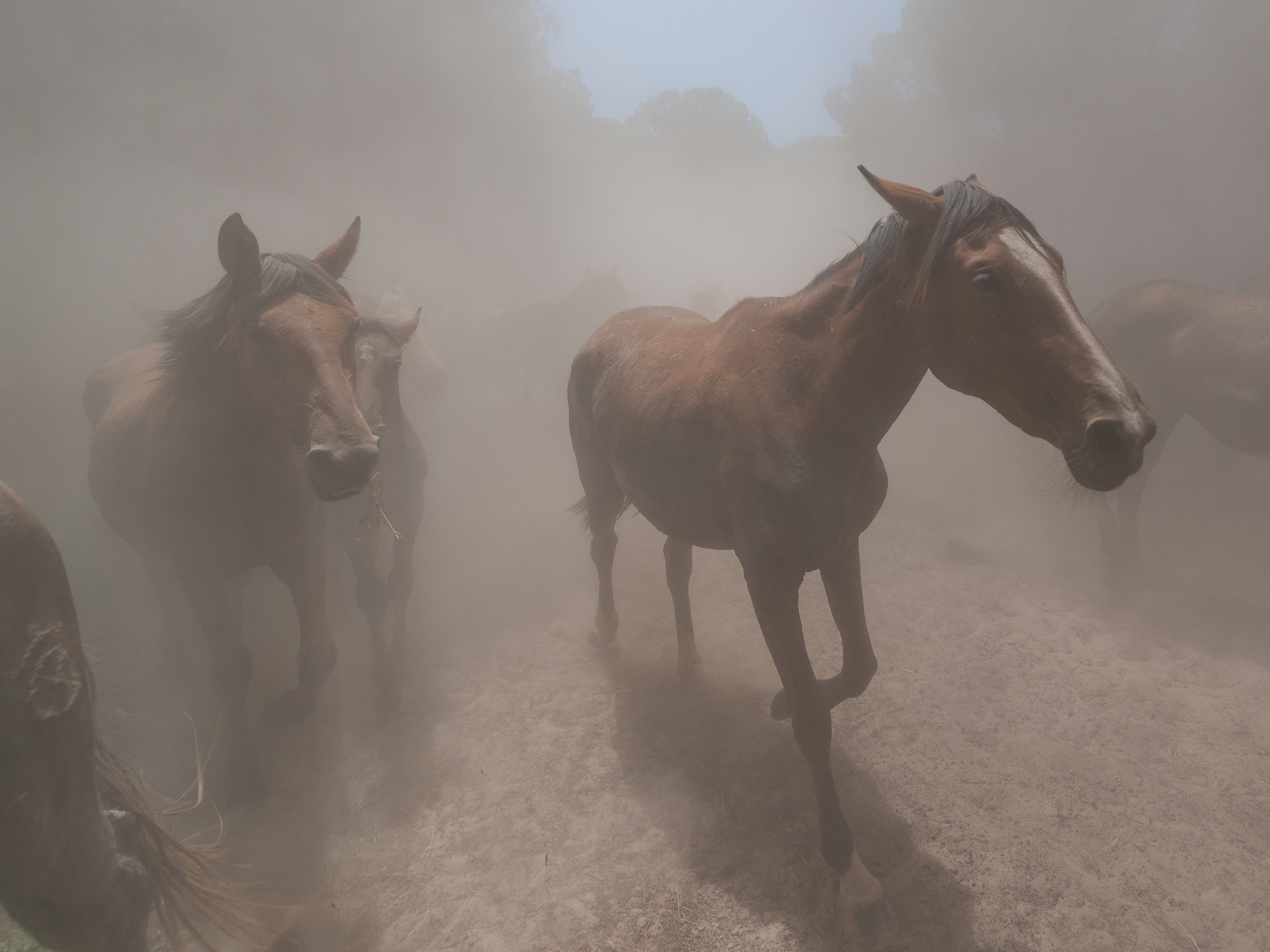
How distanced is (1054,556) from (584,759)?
4.70m

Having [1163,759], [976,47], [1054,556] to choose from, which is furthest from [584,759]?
[976,47]

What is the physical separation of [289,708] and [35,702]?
2064 millimetres

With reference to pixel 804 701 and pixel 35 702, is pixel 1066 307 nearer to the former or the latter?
pixel 804 701

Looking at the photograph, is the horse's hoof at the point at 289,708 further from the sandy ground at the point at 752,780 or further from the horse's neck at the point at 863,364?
the horse's neck at the point at 863,364

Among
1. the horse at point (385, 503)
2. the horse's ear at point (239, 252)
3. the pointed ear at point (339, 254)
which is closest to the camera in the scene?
the horse's ear at point (239, 252)

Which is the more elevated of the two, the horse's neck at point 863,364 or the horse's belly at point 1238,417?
the horse's neck at point 863,364

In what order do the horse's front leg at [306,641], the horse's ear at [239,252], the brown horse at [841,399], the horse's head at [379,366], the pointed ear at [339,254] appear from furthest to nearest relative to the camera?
the horse's head at [379,366]
the horse's front leg at [306,641]
the pointed ear at [339,254]
the horse's ear at [239,252]
the brown horse at [841,399]

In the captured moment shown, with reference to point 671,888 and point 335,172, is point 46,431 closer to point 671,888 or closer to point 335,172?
point 671,888

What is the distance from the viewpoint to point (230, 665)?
261 centimetres

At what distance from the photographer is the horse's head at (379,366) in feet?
9.69

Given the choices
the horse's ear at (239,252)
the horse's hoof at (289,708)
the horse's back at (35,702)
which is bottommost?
the horse's hoof at (289,708)

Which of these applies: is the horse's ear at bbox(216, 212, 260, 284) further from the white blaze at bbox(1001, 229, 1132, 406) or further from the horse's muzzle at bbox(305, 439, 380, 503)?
the white blaze at bbox(1001, 229, 1132, 406)

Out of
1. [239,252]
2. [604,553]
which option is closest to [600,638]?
[604,553]

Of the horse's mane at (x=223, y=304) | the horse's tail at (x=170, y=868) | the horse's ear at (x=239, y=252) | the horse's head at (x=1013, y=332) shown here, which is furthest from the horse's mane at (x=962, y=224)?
the horse's tail at (x=170, y=868)
